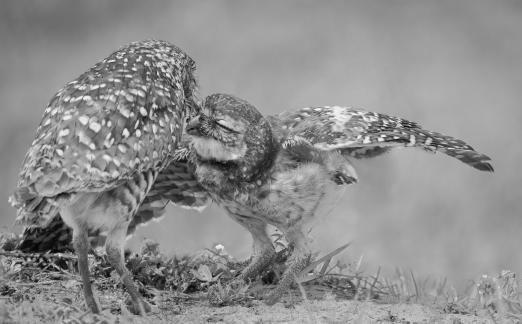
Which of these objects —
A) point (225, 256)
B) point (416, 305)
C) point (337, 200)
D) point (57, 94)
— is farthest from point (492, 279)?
point (57, 94)

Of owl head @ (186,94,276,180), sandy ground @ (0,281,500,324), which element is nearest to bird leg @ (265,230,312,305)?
sandy ground @ (0,281,500,324)

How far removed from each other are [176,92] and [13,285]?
5.49 feet

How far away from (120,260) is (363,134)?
5.88 feet

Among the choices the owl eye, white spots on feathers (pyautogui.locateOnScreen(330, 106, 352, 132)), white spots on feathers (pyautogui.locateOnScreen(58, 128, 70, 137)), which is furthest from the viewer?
Result: white spots on feathers (pyautogui.locateOnScreen(330, 106, 352, 132))

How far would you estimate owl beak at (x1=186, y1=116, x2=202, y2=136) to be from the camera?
6398 mm

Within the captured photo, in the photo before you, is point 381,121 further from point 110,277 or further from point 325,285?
point 110,277

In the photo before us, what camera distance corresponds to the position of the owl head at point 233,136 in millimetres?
6406

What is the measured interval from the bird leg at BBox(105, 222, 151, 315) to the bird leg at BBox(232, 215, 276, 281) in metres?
0.87

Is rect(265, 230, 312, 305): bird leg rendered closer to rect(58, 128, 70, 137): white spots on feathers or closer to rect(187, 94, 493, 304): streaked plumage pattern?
rect(187, 94, 493, 304): streaked plumage pattern

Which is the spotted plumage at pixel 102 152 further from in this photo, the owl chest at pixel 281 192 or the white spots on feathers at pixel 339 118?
the white spots on feathers at pixel 339 118

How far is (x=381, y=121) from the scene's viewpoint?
22.5 ft

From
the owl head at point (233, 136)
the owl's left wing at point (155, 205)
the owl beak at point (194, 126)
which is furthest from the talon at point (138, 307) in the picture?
the owl beak at point (194, 126)

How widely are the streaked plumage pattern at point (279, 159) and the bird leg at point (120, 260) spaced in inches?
28.8

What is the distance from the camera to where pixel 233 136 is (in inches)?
253
